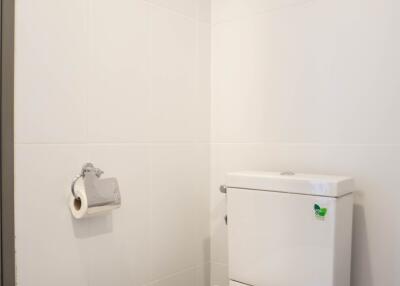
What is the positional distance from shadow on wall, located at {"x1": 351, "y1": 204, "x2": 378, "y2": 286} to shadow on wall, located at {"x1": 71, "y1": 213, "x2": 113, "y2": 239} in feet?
2.49

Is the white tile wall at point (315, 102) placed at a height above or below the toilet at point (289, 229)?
Result: above

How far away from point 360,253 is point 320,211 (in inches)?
9.4

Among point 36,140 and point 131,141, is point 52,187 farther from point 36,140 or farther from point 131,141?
point 131,141

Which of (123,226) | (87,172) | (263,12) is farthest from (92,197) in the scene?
(263,12)

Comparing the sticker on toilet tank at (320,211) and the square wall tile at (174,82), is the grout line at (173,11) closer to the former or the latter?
the square wall tile at (174,82)

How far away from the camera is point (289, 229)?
41.0 inches

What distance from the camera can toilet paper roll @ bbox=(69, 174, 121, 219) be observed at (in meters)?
0.91

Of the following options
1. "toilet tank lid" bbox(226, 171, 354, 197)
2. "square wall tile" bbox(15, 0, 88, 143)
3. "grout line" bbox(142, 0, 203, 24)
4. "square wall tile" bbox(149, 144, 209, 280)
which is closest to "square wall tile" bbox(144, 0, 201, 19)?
"grout line" bbox(142, 0, 203, 24)

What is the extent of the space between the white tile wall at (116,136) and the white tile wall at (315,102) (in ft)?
0.29

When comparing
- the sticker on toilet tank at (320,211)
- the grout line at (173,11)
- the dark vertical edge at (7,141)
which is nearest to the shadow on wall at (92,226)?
the dark vertical edge at (7,141)

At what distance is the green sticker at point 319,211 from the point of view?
0.97m

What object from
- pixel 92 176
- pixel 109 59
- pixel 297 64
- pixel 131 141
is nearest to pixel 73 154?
pixel 92 176

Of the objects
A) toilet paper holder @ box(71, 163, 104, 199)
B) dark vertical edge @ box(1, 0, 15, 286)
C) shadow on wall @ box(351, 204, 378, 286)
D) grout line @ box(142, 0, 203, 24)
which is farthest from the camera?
grout line @ box(142, 0, 203, 24)

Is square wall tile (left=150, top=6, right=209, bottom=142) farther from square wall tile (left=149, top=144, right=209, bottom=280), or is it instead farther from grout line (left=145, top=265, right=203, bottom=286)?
grout line (left=145, top=265, right=203, bottom=286)
